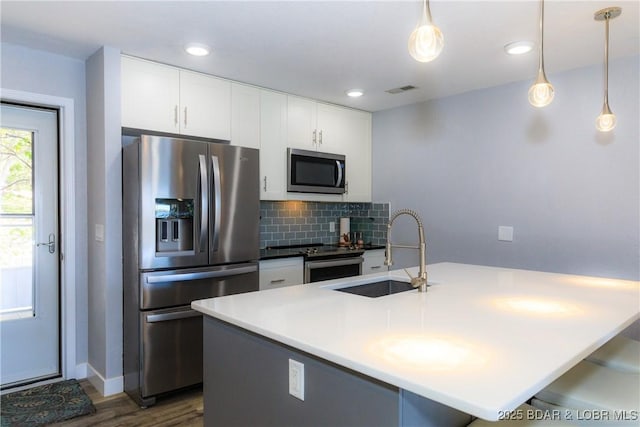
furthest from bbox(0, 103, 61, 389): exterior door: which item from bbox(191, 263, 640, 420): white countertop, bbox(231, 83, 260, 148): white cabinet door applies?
bbox(191, 263, 640, 420): white countertop

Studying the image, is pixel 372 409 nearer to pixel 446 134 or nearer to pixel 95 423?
pixel 95 423

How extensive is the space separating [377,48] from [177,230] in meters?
1.79

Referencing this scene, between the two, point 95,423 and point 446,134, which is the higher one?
point 446,134

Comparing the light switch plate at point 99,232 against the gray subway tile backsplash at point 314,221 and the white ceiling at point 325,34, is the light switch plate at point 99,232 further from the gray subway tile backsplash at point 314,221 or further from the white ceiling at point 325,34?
the gray subway tile backsplash at point 314,221

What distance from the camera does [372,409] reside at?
117 cm

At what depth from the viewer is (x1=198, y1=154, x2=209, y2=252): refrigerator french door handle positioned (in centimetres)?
287

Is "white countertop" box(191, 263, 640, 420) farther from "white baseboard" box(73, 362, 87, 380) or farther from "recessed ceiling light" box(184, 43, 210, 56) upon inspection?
"white baseboard" box(73, 362, 87, 380)

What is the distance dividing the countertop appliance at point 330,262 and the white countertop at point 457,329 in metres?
1.51

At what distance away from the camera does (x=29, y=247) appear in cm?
305

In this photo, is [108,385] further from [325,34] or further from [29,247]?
[325,34]

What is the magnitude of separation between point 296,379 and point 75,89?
2801mm

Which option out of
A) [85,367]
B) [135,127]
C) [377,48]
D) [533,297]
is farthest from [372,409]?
[85,367]

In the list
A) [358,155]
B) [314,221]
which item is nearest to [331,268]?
[314,221]

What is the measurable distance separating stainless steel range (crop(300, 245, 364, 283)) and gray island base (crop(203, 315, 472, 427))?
1.94 m
